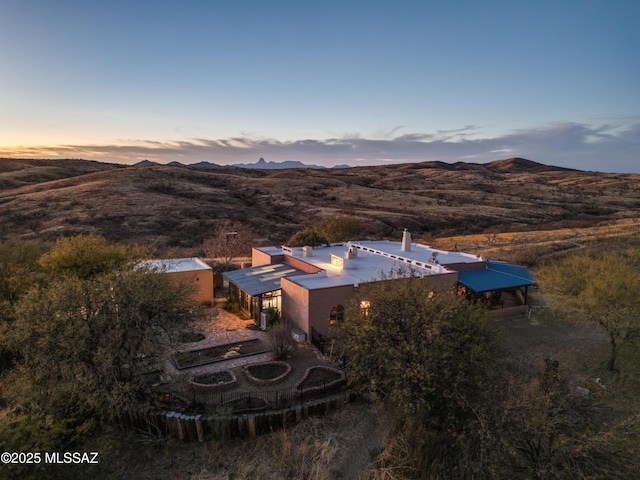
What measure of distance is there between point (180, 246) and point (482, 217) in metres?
56.2

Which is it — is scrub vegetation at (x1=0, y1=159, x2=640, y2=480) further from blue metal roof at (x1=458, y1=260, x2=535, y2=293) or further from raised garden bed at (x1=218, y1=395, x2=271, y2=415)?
blue metal roof at (x1=458, y1=260, x2=535, y2=293)

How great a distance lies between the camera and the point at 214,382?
1694cm

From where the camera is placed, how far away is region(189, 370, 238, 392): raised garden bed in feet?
53.8

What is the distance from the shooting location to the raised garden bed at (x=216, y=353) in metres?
18.8

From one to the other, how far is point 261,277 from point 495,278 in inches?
631

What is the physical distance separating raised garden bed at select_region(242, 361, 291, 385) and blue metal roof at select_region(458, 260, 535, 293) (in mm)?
13307

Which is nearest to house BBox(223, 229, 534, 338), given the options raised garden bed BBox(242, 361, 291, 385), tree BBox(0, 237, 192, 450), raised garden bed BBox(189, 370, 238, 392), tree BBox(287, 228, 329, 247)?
tree BBox(287, 228, 329, 247)

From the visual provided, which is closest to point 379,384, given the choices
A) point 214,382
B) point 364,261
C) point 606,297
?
point 214,382

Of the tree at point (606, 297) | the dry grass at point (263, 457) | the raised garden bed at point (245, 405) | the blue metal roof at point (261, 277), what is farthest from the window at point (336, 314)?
the tree at point (606, 297)

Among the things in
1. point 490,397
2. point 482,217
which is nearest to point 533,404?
point 490,397

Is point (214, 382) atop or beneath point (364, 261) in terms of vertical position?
beneath

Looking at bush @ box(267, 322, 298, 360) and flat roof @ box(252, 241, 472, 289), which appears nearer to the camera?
bush @ box(267, 322, 298, 360)

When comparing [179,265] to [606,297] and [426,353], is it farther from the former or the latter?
[606,297]

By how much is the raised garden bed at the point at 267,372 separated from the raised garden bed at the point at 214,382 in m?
0.81
